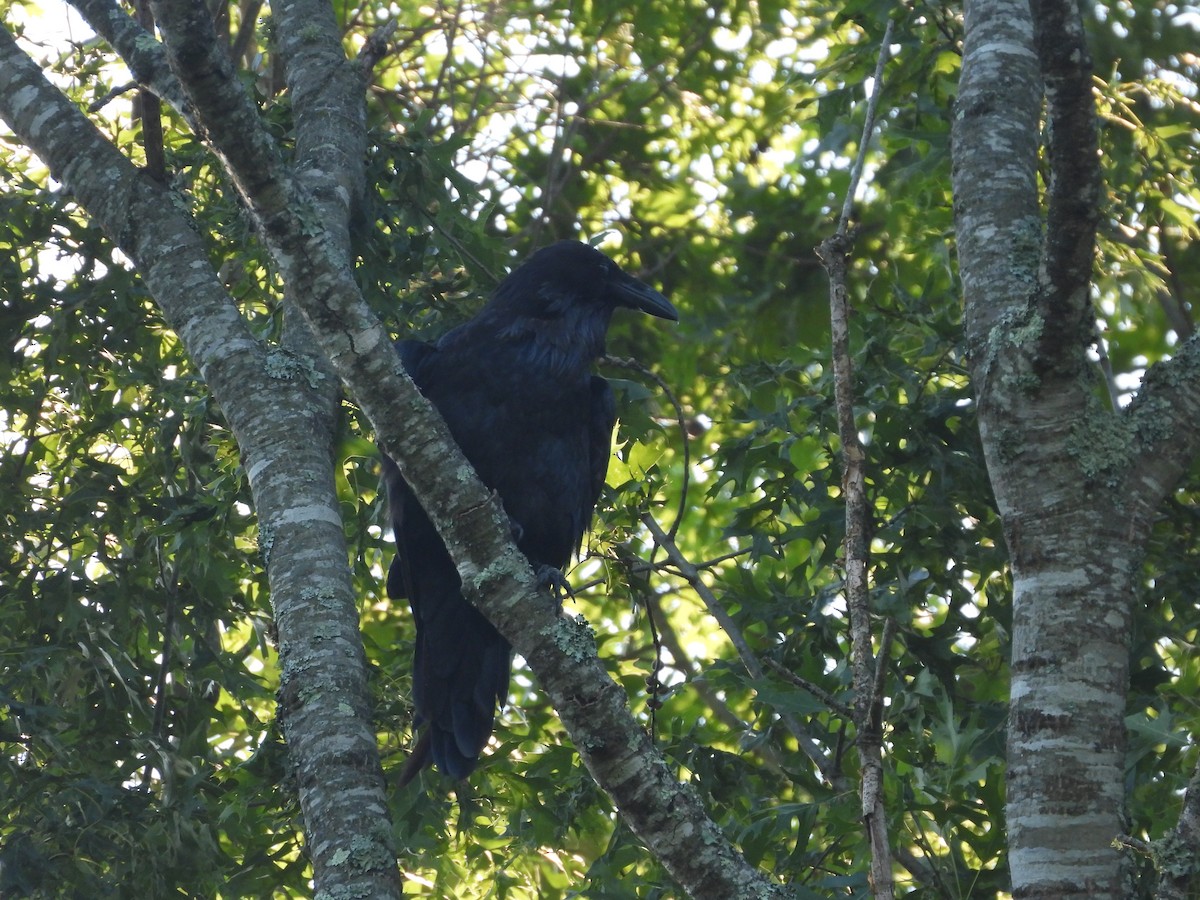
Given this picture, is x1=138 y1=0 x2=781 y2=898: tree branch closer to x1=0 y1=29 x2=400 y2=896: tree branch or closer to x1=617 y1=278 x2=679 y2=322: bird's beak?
x1=0 y1=29 x2=400 y2=896: tree branch

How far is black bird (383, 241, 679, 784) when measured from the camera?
13.3 ft

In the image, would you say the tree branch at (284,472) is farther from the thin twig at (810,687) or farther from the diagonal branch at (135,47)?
the thin twig at (810,687)

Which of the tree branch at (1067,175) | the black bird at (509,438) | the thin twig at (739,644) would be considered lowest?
the thin twig at (739,644)

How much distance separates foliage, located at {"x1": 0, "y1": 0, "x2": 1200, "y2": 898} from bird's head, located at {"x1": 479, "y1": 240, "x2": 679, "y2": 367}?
207 millimetres

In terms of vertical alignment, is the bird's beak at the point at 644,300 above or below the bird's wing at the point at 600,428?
above

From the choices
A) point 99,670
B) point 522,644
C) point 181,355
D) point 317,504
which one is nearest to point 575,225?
point 181,355

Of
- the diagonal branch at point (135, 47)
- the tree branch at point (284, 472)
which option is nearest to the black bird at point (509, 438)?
the tree branch at point (284, 472)

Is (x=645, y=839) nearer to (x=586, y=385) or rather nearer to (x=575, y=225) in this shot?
(x=586, y=385)

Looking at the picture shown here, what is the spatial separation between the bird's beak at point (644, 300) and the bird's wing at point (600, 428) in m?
0.41

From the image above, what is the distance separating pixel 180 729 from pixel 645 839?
2.70m

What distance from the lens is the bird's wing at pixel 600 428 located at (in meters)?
4.57

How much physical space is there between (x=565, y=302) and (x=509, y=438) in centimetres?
54

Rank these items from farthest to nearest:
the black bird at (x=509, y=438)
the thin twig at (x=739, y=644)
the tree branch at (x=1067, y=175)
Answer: the black bird at (x=509, y=438), the thin twig at (x=739, y=644), the tree branch at (x=1067, y=175)

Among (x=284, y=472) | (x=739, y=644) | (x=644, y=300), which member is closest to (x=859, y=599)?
(x=739, y=644)
